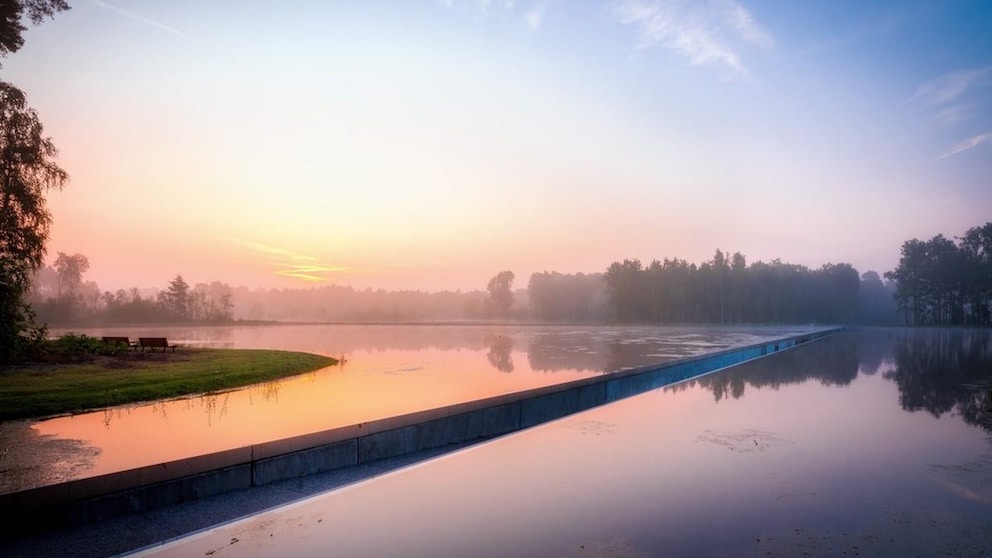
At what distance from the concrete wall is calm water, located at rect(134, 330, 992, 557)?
24.5 inches

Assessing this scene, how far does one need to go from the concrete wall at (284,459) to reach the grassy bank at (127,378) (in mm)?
6841

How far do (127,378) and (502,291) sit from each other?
370 ft

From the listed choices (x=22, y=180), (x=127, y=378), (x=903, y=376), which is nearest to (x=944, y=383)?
(x=903, y=376)

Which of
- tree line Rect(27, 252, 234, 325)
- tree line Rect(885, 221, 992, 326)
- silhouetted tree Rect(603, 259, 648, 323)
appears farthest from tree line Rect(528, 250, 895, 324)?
tree line Rect(27, 252, 234, 325)

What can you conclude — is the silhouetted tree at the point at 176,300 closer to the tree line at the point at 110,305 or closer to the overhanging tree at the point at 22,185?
the tree line at the point at 110,305

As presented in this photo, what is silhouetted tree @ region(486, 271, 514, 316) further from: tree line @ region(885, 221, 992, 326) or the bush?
the bush

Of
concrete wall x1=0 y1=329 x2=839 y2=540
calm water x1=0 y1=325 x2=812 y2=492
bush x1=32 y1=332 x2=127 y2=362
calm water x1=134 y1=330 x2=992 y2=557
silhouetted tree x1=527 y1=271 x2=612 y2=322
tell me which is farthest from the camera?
silhouetted tree x1=527 y1=271 x2=612 y2=322

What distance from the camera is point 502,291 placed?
127625mm

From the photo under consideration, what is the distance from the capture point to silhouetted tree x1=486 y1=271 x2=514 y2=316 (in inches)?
5030

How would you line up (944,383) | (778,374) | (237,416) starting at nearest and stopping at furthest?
(237,416)
(944,383)
(778,374)

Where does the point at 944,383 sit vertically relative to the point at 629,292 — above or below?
below

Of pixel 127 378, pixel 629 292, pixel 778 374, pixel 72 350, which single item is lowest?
pixel 778 374

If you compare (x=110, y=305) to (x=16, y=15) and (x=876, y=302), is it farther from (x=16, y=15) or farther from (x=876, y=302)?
(x=876, y=302)

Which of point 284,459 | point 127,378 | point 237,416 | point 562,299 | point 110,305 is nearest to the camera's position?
point 284,459
